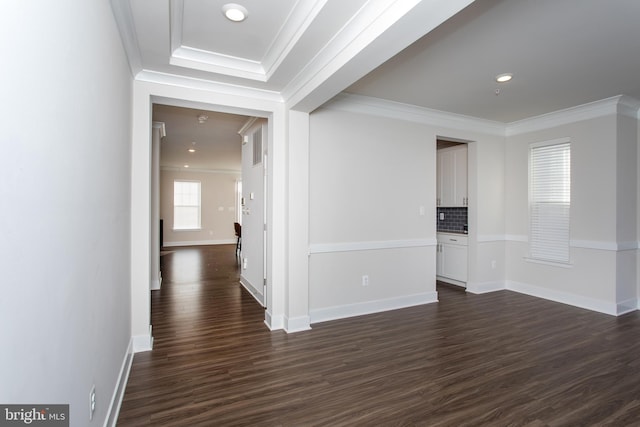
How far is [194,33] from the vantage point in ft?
8.29

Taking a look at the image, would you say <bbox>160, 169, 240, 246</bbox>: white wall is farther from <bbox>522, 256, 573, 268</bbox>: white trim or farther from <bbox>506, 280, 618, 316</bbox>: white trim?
<bbox>522, 256, 573, 268</bbox>: white trim

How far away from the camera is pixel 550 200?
464 cm

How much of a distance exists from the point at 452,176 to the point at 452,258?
139cm

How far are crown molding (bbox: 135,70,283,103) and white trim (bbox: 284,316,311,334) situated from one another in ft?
7.72

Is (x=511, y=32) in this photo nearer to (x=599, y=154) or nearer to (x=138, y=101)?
(x=599, y=154)

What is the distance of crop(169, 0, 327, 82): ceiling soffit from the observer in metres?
2.18

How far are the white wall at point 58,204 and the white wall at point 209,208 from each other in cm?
941

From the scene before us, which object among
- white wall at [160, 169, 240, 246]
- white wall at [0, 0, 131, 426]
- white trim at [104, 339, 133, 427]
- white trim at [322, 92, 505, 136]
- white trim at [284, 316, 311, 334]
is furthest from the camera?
white wall at [160, 169, 240, 246]

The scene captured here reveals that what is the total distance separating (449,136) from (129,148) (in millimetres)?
4009

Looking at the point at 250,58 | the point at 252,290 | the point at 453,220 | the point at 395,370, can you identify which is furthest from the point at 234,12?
the point at 453,220

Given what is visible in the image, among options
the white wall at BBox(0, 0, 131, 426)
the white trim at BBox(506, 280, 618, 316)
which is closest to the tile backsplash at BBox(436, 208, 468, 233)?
the white trim at BBox(506, 280, 618, 316)

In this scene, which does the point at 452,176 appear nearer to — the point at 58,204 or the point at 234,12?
the point at 234,12

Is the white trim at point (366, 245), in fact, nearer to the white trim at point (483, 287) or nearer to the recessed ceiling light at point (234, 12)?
the white trim at point (483, 287)

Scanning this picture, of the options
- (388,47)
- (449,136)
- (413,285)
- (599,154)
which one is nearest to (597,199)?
(599,154)
